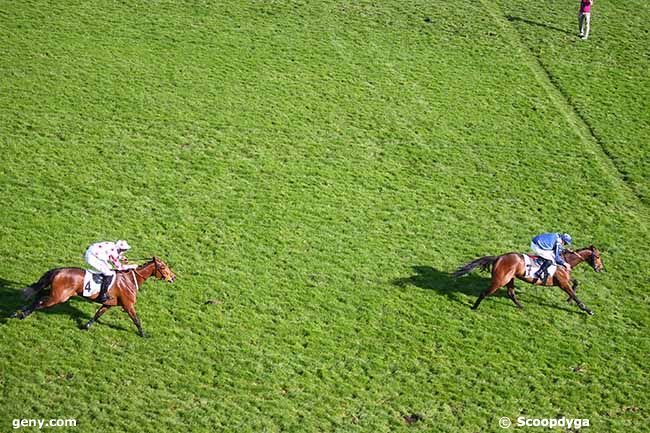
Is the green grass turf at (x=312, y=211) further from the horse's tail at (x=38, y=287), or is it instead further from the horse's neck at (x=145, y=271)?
the horse's tail at (x=38, y=287)

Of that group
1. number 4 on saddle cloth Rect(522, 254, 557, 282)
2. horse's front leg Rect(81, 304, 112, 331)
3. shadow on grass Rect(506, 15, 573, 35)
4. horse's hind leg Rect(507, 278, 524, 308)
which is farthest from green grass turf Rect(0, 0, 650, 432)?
number 4 on saddle cloth Rect(522, 254, 557, 282)

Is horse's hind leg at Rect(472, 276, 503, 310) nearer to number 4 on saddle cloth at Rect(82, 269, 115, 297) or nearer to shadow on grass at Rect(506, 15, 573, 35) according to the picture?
number 4 on saddle cloth at Rect(82, 269, 115, 297)

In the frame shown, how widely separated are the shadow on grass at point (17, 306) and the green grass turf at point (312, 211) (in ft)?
0.24

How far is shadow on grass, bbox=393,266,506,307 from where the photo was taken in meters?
20.0

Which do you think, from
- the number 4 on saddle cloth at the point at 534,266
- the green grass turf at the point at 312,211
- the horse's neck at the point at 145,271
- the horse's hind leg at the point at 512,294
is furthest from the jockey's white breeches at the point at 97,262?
the number 4 on saddle cloth at the point at 534,266

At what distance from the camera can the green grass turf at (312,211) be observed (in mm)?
16703

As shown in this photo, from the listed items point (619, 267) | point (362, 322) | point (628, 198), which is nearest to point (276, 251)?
point (362, 322)

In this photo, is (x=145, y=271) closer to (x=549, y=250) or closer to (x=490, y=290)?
(x=490, y=290)

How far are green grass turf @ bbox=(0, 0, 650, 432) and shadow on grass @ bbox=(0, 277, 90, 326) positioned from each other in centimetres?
7

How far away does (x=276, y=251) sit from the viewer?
21000 mm

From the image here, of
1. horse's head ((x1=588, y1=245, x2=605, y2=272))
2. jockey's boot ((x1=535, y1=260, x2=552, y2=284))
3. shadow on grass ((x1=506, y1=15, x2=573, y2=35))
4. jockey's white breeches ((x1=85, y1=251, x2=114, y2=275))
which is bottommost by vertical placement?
A: horse's head ((x1=588, y1=245, x2=605, y2=272))

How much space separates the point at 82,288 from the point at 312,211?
7859 mm

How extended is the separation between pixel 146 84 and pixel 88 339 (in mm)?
13091

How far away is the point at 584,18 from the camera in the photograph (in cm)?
3384
